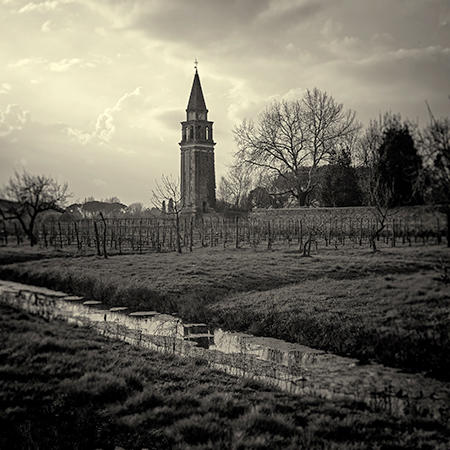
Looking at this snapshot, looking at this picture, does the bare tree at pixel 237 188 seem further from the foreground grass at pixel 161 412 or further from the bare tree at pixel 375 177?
the foreground grass at pixel 161 412

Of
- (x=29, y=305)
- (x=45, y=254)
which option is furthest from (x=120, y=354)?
(x=45, y=254)

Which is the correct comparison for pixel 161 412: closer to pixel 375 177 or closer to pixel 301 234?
pixel 301 234

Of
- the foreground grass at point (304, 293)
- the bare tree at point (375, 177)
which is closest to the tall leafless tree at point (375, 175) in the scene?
the bare tree at point (375, 177)

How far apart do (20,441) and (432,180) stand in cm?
1345

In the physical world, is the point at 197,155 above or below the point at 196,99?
below

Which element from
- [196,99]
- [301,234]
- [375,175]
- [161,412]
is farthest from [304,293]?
[196,99]

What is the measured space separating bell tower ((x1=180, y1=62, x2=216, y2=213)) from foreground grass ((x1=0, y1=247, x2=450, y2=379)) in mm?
37304

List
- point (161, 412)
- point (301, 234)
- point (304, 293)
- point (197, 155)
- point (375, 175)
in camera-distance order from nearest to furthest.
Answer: point (161, 412), point (304, 293), point (301, 234), point (375, 175), point (197, 155)

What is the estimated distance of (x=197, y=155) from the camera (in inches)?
2340

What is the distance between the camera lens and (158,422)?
17.3 feet

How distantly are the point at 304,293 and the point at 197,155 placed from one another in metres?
48.3

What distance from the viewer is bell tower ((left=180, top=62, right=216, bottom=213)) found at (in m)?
59.0

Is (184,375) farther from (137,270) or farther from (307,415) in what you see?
(137,270)

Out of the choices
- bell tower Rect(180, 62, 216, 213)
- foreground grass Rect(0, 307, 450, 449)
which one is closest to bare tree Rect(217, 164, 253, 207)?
bell tower Rect(180, 62, 216, 213)
